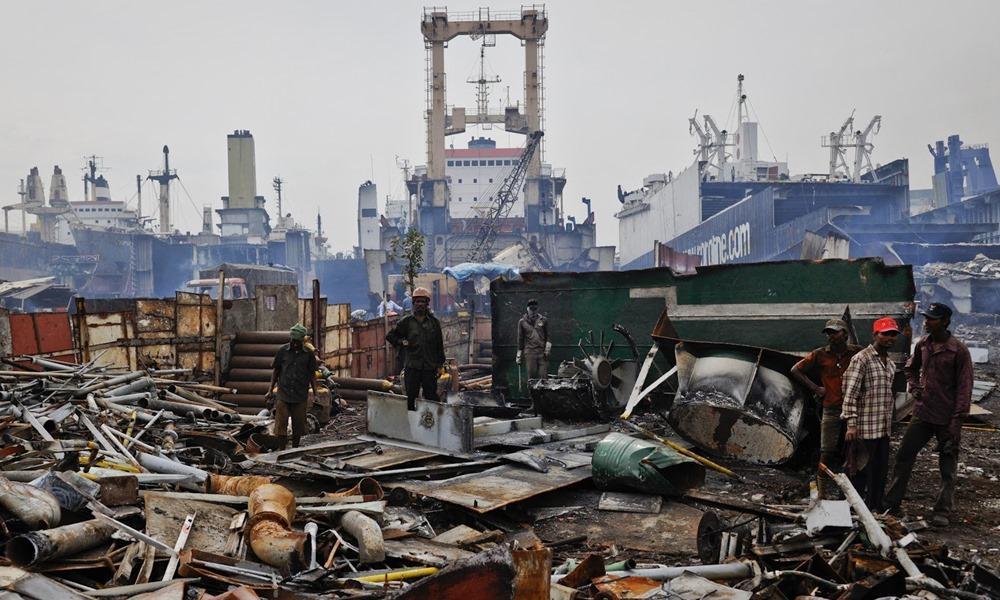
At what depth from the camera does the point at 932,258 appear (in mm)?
34594

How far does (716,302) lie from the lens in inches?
434

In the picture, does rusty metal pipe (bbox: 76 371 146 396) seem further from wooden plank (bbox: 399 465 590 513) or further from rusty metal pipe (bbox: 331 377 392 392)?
wooden plank (bbox: 399 465 590 513)

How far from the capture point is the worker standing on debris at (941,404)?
5766 millimetres

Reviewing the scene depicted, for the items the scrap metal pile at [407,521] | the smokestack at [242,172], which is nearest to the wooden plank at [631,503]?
the scrap metal pile at [407,521]

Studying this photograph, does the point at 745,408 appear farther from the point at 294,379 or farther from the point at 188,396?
the point at 188,396

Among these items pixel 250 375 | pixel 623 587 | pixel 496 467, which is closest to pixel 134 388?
pixel 250 375

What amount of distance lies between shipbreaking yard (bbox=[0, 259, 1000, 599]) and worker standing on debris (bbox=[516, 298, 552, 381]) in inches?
25.4

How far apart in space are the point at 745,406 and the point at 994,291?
2815 cm

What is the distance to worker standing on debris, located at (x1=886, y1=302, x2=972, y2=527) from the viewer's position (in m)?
5.77

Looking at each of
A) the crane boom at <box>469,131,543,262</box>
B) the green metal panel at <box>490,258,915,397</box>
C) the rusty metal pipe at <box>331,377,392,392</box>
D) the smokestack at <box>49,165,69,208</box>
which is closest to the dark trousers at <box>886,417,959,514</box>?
the green metal panel at <box>490,258,915,397</box>

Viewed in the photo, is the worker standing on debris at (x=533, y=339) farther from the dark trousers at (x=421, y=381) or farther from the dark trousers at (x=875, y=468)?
the dark trousers at (x=875, y=468)

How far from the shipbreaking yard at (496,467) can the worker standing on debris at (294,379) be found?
0.37 m

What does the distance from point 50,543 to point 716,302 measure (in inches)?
358

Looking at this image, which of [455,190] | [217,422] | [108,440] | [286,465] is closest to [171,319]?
[217,422]
